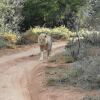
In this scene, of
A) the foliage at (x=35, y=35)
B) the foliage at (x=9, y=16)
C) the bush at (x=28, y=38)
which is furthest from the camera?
the foliage at (x=9, y=16)

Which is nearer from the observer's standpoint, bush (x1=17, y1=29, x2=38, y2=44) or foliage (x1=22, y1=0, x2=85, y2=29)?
bush (x1=17, y1=29, x2=38, y2=44)

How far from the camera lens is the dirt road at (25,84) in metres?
13.0

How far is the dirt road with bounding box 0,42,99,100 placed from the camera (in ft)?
42.8

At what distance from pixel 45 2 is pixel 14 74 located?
80.9 feet

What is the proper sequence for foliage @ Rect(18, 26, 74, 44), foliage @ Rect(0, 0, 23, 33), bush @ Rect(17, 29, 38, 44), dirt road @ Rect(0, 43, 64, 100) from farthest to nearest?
foliage @ Rect(0, 0, 23, 33), foliage @ Rect(18, 26, 74, 44), bush @ Rect(17, 29, 38, 44), dirt road @ Rect(0, 43, 64, 100)

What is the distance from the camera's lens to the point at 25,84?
15.2 metres

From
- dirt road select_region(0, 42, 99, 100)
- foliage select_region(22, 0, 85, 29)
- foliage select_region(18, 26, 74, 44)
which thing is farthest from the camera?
foliage select_region(22, 0, 85, 29)

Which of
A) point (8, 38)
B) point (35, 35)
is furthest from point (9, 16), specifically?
point (8, 38)

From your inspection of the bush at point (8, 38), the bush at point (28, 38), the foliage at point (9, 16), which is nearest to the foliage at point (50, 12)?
the foliage at point (9, 16)

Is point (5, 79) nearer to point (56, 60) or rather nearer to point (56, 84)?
point (56, 84)

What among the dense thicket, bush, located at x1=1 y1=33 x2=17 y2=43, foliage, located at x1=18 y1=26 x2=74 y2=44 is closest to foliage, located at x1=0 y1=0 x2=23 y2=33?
the dense thicket

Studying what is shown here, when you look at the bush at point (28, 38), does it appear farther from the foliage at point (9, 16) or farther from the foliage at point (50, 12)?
the foliage at point (50, 12)

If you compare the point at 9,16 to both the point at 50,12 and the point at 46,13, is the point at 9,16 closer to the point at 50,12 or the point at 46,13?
the point at 46,13

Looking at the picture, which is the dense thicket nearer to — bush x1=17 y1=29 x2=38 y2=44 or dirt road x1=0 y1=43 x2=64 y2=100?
bush x1=17 y1=29 x2=38 y2=44
